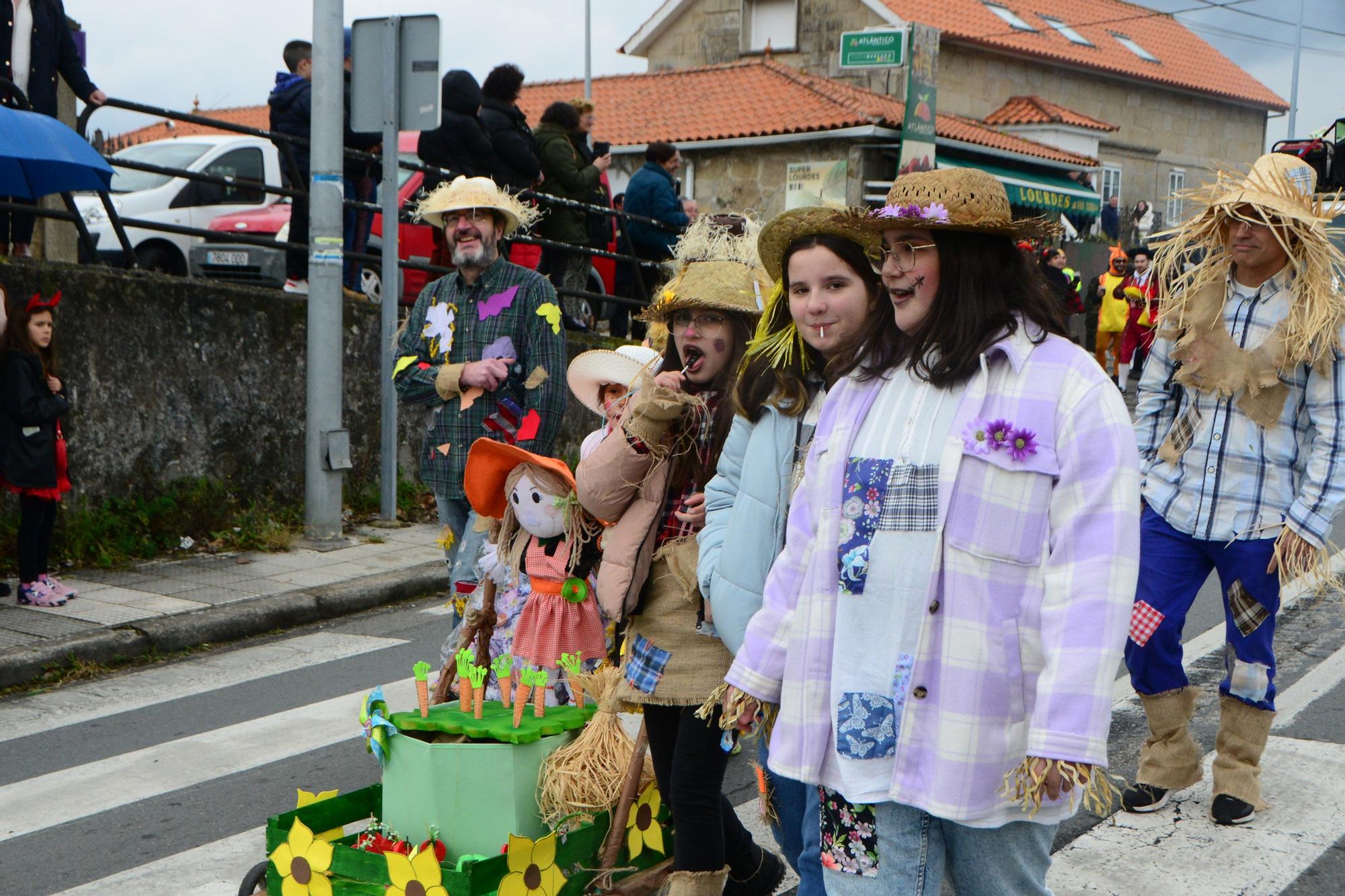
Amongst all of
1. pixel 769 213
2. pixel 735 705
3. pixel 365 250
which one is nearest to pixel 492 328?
pixel 735 705

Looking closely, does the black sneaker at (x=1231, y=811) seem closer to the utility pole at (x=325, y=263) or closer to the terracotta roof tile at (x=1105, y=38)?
the utility pole at (x=325, y=263)

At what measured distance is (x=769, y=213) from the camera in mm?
26609

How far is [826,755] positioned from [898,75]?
31.2 meters

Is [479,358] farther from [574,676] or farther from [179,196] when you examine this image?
[179,196]

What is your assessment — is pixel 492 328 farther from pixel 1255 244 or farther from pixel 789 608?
pixel 789 608

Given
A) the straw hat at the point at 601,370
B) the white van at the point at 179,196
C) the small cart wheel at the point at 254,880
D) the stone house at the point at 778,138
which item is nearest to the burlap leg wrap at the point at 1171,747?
the straw hat at the point at 601,370

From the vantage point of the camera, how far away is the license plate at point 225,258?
1213cm

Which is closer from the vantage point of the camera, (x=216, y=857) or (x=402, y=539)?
(x=216, y=857)

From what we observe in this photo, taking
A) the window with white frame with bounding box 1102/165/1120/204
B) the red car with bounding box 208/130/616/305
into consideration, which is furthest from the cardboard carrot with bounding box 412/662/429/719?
the window with white frame with bounding box 1102/165/1120/204

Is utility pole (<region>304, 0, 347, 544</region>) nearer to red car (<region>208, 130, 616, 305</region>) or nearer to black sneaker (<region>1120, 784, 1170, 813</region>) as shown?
red car (<region>208, 130, 616, 305</region>)

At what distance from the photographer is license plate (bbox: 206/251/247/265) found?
12133 millimetres

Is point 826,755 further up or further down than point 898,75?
further down

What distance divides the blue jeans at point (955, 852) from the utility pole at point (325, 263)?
22.8 feet

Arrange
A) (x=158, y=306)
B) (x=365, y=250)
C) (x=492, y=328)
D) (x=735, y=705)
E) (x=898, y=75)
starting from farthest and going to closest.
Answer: (x=898, y=75)
(x=365, y=250)
(x=158, y=306)
(x=492, y=328)
(x=735, y=705)
